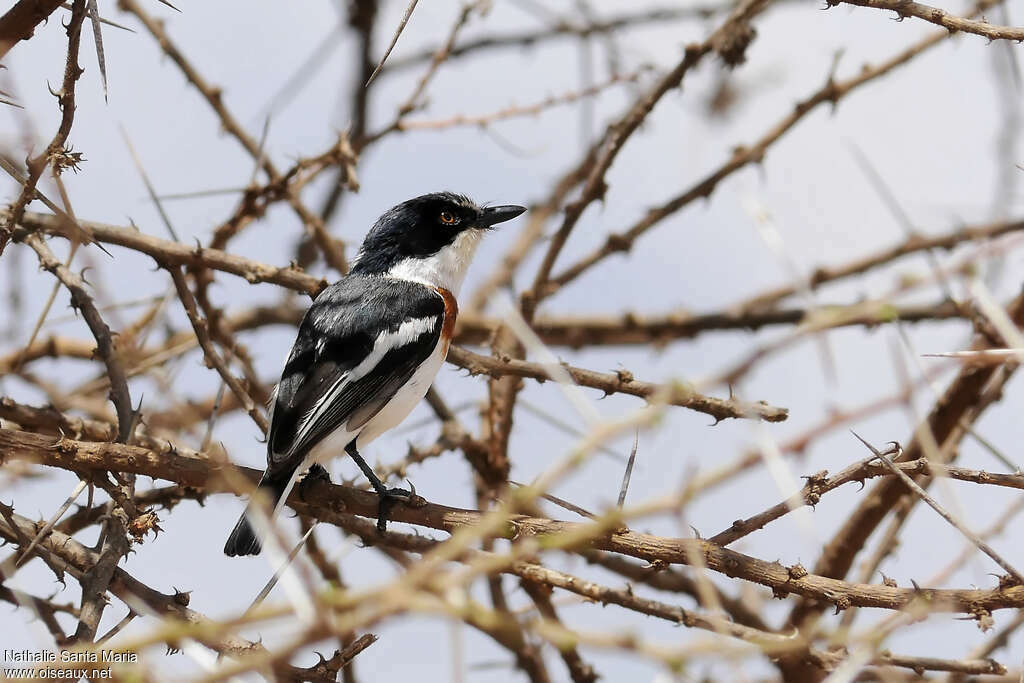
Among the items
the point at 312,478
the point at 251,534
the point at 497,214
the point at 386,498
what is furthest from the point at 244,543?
the point at 497,214

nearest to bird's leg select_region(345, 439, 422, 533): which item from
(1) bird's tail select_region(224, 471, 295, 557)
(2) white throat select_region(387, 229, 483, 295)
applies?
(1) bird's tail select_region(224, 471, 295, 557)

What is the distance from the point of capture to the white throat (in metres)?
4.84

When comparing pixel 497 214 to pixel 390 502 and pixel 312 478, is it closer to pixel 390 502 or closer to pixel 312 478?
pixel 312 478

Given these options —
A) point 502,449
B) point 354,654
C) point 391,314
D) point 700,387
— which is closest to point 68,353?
point 391,314

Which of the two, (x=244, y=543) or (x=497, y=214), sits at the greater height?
(x=497, y=214)

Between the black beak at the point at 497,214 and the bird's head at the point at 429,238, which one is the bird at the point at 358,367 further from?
the black beak at the point at 497,214

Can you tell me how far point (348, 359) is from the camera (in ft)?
13.4

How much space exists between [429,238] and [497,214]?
1.13 feet

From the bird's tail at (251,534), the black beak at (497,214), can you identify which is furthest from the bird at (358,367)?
the black beak at (497,214)

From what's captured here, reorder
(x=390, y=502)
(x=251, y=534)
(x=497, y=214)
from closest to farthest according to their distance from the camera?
(x=390, y=502) → (x=251, y=534) → (x=497, y=214)

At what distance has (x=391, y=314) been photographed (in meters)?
4.28

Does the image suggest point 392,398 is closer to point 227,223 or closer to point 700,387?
point 227,223

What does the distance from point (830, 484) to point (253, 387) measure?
276cm

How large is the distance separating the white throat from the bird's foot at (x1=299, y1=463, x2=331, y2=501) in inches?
36.3
